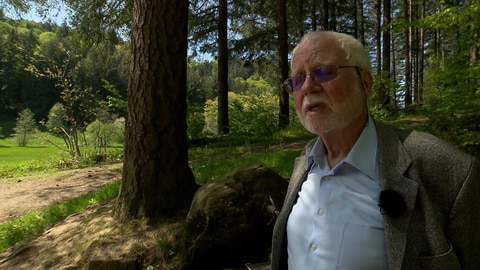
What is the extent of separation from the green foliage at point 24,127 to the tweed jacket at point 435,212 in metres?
49.1

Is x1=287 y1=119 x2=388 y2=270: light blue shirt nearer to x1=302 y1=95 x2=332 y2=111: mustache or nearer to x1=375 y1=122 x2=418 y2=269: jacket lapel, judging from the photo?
x1=375 y1=122 x2=418 y2=269: jacket lapel

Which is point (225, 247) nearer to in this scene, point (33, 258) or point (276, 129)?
point (33, 258)

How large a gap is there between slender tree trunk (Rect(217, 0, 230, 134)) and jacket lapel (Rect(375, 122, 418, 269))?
1301 centimetres

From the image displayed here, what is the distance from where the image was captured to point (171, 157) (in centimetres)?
439

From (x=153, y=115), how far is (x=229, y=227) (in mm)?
1638

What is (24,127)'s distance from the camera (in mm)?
47000

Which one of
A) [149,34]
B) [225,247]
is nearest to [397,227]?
[225,247]

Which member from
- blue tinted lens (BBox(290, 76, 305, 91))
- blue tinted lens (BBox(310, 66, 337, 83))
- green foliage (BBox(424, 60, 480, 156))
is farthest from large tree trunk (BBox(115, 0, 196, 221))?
green foliage (BBox(424, 60, 480, 156))

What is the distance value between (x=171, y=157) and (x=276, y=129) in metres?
10.3

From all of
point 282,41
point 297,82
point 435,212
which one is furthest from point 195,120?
point 435,212

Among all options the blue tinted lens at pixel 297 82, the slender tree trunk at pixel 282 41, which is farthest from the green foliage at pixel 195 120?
the blue tinted lens at pixel 297 82

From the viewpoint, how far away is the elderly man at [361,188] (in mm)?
1217

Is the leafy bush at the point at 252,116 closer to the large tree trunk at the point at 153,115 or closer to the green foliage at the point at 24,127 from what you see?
the large tree trunk at the point at 153,115

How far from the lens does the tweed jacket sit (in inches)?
47.1
